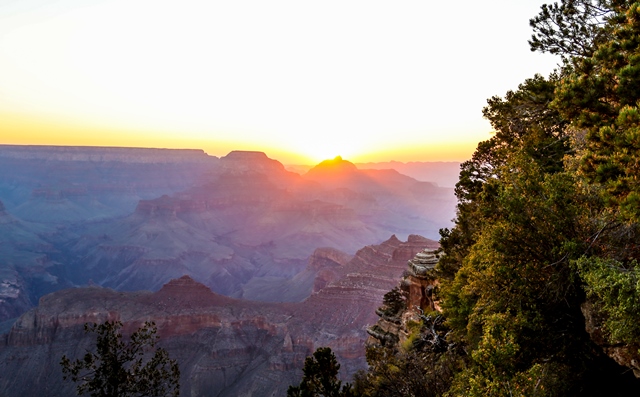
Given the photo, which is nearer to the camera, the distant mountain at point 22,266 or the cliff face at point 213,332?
the cliff face at point 213,332

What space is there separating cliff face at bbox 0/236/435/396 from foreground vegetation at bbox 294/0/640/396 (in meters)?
53.0

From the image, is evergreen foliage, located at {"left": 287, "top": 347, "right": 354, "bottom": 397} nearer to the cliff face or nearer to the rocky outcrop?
the rocky outcrop

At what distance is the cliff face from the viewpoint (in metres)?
62.8

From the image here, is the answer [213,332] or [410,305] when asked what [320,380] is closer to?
[410,305]

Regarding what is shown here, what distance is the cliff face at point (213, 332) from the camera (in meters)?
62.8

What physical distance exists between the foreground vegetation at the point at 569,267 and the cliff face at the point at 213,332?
53.0 metres

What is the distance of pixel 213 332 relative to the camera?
244ft

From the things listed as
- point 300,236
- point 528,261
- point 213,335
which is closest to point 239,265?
point 300,236

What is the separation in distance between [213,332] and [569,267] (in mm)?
72913

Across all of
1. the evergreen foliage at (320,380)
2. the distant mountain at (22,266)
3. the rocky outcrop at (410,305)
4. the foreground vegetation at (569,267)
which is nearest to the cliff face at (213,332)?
the rocky outcrop at (410,305)

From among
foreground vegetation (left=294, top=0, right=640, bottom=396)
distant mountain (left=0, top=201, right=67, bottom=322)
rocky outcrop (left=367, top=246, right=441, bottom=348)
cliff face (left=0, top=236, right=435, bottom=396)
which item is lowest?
distant mountain (left=0, top=201, right=67, bottom=322)

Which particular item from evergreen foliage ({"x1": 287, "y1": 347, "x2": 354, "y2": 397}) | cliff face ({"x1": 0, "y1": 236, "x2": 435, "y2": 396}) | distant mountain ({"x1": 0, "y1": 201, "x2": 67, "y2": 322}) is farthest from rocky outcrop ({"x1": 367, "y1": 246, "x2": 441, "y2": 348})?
distant mountain ({"x1": 0, "y1": 201, "x2": 67, "y2": 322})

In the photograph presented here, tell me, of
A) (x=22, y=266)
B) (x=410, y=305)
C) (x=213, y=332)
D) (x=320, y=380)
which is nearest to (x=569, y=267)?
(x=320, y=380)

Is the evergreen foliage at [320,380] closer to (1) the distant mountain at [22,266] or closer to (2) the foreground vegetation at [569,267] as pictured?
(2) the foreground vegetation at [569,267]
